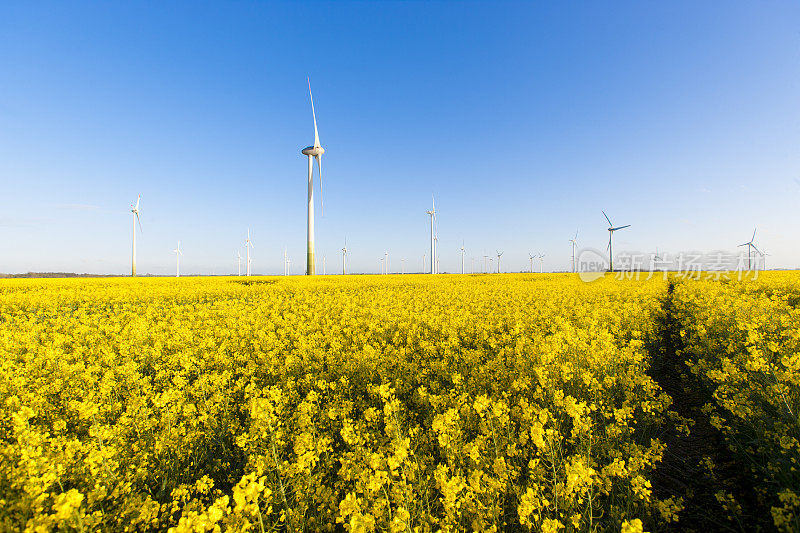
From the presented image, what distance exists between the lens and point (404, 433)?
3.97 metres

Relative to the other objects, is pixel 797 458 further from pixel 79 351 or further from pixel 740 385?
pixel 79 351

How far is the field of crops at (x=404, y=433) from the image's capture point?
2805 mm

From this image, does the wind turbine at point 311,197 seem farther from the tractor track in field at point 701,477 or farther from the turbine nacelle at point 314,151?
the tractor track in field at point 701,477

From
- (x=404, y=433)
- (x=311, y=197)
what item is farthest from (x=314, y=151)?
(x=404, y=433)

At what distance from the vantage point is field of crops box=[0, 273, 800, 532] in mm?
2805

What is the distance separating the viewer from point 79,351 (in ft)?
23.2

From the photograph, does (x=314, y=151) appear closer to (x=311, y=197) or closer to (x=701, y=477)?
(x=311, y=197)

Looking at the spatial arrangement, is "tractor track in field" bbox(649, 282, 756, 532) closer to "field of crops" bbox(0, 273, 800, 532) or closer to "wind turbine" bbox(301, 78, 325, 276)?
"field of crops" bbox(0, 273, 800, 532)

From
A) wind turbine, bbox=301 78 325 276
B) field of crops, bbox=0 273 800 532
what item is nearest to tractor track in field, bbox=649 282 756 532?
field of crops, bbox=0 273 800 532

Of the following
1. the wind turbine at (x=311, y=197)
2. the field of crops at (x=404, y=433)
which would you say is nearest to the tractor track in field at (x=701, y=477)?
the field of crops at (x=404, y=433)

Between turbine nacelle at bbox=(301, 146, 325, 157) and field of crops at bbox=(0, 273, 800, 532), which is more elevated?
turbine nacelle at bbox=(301, 146, 325, 157)

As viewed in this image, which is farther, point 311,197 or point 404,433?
point 311,197

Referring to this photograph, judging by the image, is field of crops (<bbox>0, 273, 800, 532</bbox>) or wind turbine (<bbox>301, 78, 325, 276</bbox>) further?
wind turbine (<bbox>301, 78, 325, 276</bbox>)

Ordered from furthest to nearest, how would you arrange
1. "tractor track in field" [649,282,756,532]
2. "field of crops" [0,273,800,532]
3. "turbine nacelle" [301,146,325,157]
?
"turbine nacelle" [301,146,325,157] → "tractor track in field" [649,282,756,532] → "field of crops" [0,273,800,532]
